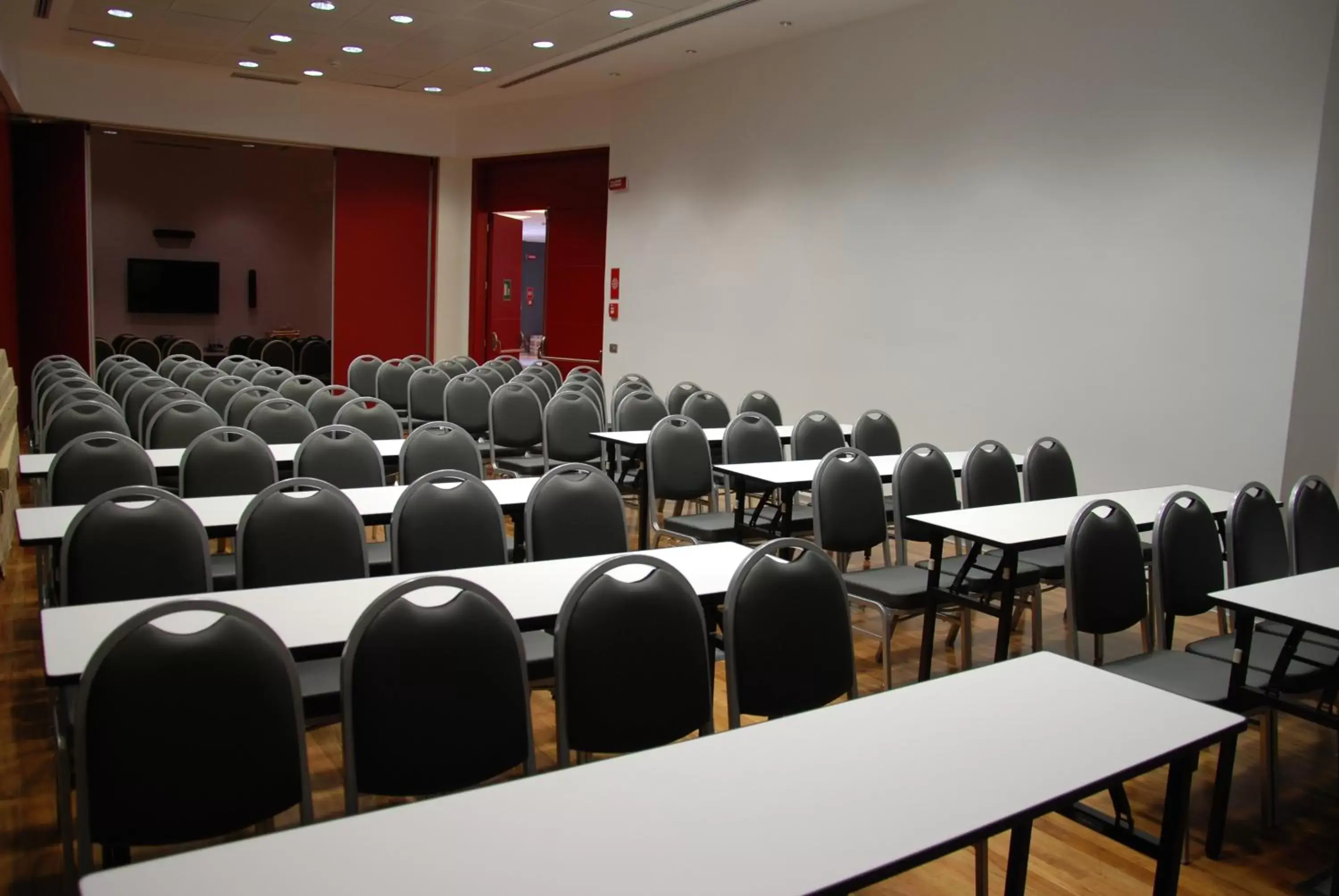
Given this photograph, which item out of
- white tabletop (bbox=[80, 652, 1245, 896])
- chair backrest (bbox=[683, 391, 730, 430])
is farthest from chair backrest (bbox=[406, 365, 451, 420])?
white tabletop (bbox=[80, 652, 1245, 896])

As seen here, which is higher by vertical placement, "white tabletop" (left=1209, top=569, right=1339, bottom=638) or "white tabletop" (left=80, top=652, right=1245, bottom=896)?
"white tabletop" (left=1209, top=569, right=1339, bottom=638)

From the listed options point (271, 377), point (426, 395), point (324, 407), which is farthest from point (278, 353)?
point (324, 407)

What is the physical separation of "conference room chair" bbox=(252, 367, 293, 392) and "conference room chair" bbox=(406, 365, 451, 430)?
95 cm

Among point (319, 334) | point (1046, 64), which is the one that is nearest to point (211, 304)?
point (319, 334)

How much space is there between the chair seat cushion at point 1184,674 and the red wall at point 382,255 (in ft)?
37.1

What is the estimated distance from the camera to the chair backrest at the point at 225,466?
439 centimetres

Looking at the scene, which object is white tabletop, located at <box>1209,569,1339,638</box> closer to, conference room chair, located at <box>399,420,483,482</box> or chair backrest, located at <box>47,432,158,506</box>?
conference room chair, located at <box>399,420,483,482</box>

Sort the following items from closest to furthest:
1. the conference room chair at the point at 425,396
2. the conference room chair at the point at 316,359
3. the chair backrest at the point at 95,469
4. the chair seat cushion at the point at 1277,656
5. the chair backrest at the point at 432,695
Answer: the chair backrest at the point at 432,695 → the chair seat cushion at the point at 1277,656 → the chair backrest at the point at 95,469 → the conference room chair at the point at 425,396 → the conference room chair at the point at 316,359

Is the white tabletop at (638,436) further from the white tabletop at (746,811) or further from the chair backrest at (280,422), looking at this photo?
the white tabletop at (746,811)

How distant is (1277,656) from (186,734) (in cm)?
354

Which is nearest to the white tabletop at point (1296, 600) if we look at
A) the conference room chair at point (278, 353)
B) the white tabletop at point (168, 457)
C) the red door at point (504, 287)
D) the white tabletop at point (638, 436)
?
the white tabletop at point (638, 436)

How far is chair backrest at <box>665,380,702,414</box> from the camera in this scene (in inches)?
312

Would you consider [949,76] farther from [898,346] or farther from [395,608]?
[395,608]

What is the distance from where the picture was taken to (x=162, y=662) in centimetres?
201
